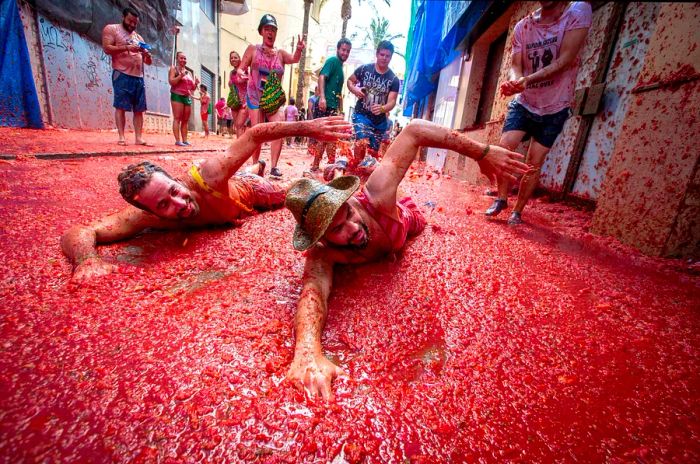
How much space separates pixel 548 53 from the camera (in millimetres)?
2730

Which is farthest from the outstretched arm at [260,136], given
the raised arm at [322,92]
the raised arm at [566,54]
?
the raised arm at [322,92]

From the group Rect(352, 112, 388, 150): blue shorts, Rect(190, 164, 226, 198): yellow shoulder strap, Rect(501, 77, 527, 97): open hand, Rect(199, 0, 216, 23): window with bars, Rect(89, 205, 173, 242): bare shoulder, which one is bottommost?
Rect(89, 205, 173, 242): bare shoulder

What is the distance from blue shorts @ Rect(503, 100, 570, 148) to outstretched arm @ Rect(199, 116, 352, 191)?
182 centimetres

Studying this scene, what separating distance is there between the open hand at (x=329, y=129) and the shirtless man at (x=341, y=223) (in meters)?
0.32

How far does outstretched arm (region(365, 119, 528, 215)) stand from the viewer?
6.16 feet

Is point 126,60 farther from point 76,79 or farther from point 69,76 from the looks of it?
point 76,79

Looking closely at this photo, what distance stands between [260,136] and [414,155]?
106 centimetres

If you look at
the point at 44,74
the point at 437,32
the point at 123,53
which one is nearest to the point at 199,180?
the point at 123,53

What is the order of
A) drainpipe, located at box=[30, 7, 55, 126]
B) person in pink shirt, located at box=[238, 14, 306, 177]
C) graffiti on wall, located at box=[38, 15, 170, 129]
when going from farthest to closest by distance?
1. graffiti on wall, located at box=[38, 15, 170, 129]
2. drainpipe, located at box=[30, 7, 55, 126]
3. person in pink shirt, located at box=[238, 14, 306, 177]

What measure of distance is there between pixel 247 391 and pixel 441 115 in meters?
10.2

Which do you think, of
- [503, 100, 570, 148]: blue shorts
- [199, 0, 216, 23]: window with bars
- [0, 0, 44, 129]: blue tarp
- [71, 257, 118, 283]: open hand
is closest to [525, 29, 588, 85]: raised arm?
[503, 100, 570, 148]: blue shorts

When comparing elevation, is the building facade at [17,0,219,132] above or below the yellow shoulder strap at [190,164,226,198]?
above

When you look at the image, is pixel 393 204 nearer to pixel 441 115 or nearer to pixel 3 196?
pixel 3 196

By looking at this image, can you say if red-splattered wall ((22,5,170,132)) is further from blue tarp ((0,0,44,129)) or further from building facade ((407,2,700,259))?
building facade ((407,2,700,259))
